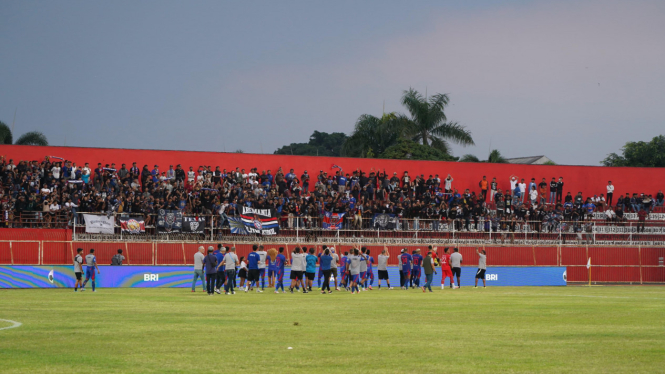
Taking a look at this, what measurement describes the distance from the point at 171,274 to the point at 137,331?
21.6 metres

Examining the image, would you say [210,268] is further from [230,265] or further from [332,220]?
[332,220]

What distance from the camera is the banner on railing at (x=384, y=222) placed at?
143 ft

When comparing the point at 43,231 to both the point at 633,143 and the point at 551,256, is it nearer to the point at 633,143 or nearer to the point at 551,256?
the point at 551,256

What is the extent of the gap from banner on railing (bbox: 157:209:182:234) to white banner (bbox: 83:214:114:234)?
2455 millimetres

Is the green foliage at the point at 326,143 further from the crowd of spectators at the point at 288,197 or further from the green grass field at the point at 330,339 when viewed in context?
the green grass field at the point at 330,339

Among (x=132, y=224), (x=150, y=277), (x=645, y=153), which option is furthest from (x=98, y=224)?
(x=645, y=153)

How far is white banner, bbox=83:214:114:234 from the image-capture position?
3797 cm

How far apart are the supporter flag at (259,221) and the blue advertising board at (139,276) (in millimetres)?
5703

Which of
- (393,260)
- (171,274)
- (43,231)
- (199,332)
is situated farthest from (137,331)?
(393,260)

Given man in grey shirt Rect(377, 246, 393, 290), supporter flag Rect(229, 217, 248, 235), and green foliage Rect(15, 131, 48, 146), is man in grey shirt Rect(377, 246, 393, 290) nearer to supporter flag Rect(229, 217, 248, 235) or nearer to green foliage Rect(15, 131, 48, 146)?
supporter flag Rect(229, 217, 248, 235)

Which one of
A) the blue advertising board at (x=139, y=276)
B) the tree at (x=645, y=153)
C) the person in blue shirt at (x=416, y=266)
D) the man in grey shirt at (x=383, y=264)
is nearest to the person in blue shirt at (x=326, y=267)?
the man in grey shirt at (x=383, y=264)

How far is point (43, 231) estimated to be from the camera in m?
38.0

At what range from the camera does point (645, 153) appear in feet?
271

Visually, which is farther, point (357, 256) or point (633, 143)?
point (633, 143)
